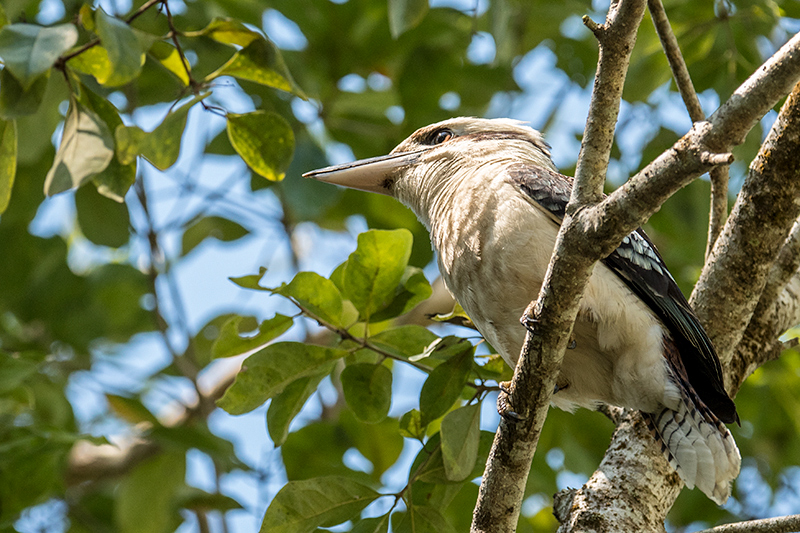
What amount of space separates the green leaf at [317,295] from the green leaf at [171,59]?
92cm

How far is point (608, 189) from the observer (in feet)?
19.3

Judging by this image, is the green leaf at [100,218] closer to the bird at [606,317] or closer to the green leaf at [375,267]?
the green leaf at [375,267]

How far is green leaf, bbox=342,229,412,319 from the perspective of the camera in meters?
2.64

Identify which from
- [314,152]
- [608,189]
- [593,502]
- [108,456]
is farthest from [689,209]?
[108,456]

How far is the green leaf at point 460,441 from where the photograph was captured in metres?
2.34

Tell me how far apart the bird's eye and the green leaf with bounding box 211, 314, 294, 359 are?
1.25 m

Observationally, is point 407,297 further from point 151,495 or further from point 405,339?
point 151,495

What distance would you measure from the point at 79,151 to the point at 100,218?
5.73 feet

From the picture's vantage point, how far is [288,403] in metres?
2.65

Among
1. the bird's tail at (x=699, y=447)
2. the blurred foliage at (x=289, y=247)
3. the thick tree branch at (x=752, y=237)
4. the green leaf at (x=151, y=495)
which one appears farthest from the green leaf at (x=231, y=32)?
the green leaf at (x=151, y=495)

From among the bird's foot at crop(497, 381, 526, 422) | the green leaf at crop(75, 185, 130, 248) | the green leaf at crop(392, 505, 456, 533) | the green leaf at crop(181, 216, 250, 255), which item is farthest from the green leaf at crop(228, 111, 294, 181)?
the green leaf at crop(181, 216, 250, 255)

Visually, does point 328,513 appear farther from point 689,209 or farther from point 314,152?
point 689,209

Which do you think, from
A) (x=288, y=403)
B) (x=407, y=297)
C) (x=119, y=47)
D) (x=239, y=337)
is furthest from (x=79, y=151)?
(x=407, y=297)

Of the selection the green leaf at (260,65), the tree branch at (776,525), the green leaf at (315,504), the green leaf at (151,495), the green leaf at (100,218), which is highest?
the green leaf at (260,65)
